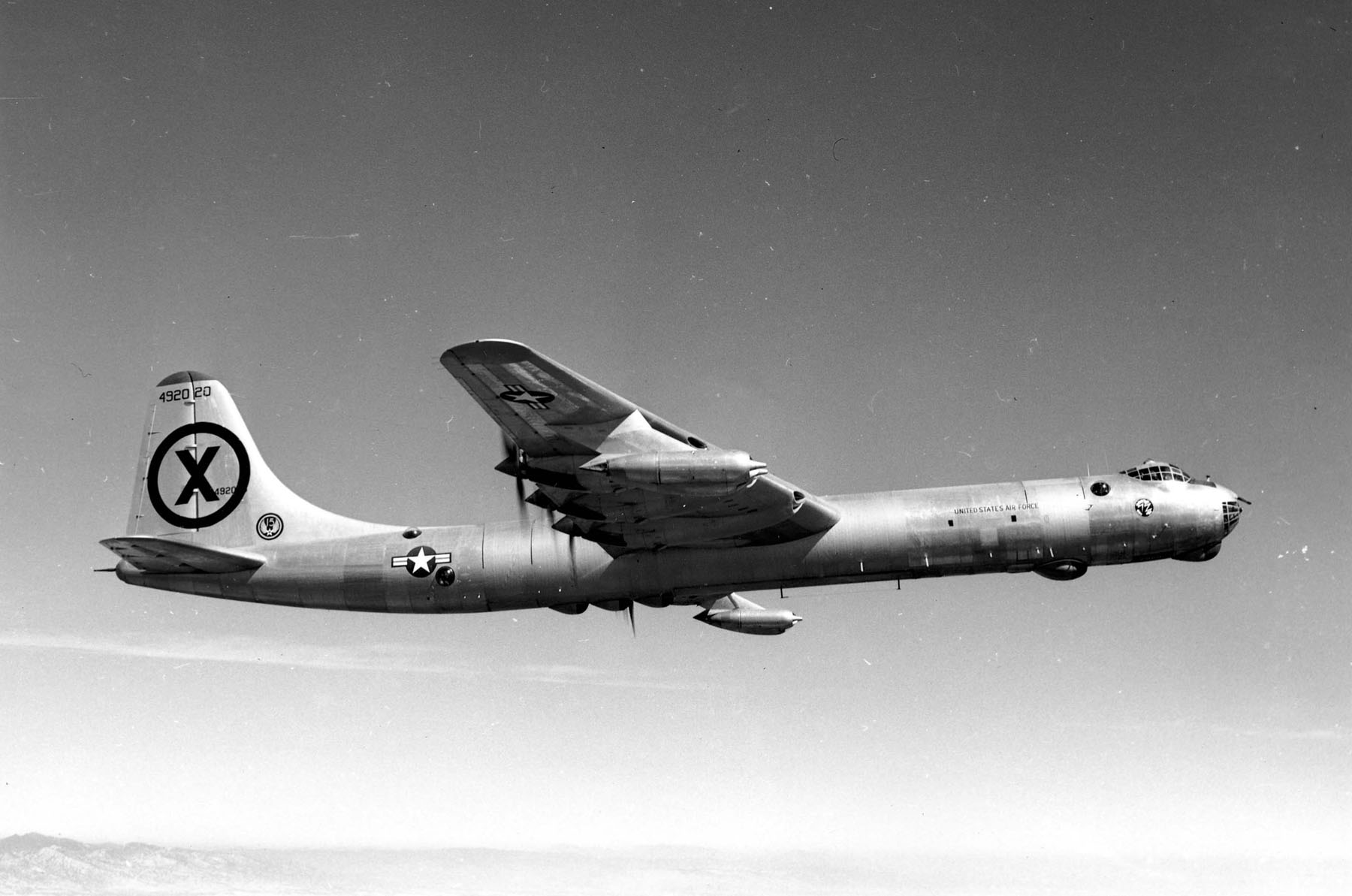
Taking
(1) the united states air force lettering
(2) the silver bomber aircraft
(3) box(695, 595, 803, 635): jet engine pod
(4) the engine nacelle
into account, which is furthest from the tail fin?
(1) the united states air force lettering

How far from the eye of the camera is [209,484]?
2200 cm

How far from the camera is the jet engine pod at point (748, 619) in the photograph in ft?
79.4

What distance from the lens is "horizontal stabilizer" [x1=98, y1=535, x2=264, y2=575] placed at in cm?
1805

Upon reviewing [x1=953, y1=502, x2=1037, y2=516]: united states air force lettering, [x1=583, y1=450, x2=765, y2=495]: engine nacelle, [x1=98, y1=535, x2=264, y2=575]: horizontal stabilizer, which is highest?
[x1=583, y1=450, x2=765, y2=495]: engine nacelle

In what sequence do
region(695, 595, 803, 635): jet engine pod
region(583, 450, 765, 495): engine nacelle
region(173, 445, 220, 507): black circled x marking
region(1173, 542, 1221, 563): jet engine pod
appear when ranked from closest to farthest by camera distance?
region(583, 450, 765, 495): engine nacelle < region(1173, 542, 1221, 563): jet engine pod < region(173, 445, 220, 507): black circled x marking < region(695, 595, 803, 635): jet engine pod

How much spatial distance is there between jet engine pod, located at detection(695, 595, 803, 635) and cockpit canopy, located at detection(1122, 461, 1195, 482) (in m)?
9.11

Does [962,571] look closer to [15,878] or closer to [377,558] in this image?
[377,558]

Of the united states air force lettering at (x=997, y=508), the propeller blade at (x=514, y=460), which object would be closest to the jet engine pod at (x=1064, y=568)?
the united states air force lettering at (x=997, y=508)

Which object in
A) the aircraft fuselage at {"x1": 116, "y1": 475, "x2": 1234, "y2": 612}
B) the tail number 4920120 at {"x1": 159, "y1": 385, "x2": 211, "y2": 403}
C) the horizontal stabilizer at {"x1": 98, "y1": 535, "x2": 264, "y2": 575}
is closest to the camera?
the horizontal stabilizer at {"x1": 98, "y1": 535, "x2": 264, "y2": 575}

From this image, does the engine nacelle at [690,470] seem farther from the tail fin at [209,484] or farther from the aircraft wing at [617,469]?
the tail fin at [209,484]

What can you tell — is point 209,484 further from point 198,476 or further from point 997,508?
point 997,508

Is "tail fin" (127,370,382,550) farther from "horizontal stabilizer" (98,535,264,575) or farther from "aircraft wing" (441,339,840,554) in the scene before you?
"aircraft wing" (441,339,840,554)

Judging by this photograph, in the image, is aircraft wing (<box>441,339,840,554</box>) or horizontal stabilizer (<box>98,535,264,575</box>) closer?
aircraft wing (<box>441,339,840,554</box>)

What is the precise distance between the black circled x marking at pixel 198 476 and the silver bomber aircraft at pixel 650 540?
1642mm
